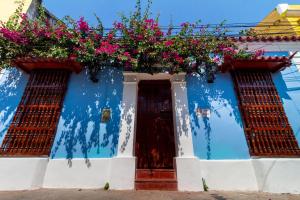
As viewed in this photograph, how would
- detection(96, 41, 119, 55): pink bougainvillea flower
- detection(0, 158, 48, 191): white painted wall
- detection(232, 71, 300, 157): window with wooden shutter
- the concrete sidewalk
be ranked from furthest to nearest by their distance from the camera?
1. detection(96, 41, 119, 55): pink bougainvillea flower
2. detection(232, 71, 300, 157): window with wooden shutter
3. detection(0, 158, 48, 191): white painted wall
4. the concrete sidewalk

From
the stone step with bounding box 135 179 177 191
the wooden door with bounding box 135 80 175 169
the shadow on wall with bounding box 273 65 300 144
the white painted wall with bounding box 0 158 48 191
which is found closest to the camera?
the white painted wall with bounding box 0 158 48 191

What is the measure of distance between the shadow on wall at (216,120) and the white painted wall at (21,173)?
4006 millimetres

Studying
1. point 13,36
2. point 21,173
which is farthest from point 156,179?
point 13,36

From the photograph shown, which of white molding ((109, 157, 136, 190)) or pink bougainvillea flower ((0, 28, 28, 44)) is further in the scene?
pink bougainvillea flower ((0, 28, 28, 44))

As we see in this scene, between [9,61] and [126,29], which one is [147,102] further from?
[9,61]

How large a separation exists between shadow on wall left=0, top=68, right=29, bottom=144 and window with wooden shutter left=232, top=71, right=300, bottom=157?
655cm

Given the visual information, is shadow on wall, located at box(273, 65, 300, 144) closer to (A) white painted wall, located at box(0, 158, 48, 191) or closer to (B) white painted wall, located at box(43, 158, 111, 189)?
(B) white painted wall, located at box(43, 158, 111, 189)

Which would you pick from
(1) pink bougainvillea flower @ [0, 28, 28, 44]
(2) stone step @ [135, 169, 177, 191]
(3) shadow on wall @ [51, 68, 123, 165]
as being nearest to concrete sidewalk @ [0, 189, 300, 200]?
(2) stone step @ [135, 169, 177, 191]

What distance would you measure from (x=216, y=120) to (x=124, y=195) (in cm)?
315

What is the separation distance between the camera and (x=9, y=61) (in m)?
5.81

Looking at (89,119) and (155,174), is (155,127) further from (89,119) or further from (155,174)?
(89,119)

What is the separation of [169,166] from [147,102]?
82.3 inches

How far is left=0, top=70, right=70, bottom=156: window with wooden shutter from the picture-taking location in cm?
509

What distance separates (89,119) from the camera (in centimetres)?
550
